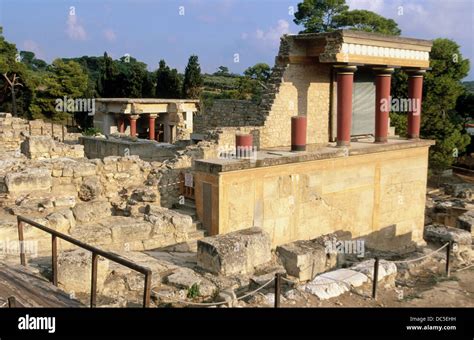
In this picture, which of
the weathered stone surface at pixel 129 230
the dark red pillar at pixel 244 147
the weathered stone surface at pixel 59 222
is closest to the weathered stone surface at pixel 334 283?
the weathered stone surface at pixel 129 230

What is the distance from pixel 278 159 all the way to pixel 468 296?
4.92 meters

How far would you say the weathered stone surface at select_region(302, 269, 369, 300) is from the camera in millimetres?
6559

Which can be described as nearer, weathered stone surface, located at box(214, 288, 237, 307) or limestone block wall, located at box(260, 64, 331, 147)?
weathered stone surface, located at box(214, 288, 237, 307)

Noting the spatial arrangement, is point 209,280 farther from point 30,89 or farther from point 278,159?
point 30,89

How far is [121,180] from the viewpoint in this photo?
12.1 metres

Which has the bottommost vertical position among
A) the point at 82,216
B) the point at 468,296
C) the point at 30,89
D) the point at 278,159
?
the point at 468,296

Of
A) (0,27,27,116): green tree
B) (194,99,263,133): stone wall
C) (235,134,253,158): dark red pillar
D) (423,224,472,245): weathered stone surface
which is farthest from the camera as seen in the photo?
(0,27,27,116): green tree

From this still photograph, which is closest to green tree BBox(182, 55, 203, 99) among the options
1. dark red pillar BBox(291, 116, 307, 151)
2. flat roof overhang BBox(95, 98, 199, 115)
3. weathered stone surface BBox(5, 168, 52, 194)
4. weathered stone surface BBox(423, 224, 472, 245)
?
flat roof overhang BBox(95, 98, 199, 115)

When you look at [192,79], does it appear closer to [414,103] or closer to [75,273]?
[414,103]

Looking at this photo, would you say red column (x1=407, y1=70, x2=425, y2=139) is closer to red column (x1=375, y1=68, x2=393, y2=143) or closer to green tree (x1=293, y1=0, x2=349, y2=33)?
red column (x1=375, y1=68, x2=393, y2=143)

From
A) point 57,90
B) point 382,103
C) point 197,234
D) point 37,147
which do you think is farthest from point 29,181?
point 57,90

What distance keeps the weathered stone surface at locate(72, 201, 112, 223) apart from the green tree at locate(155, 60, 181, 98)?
106 ft

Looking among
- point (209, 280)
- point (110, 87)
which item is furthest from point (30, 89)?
point (209, 280)

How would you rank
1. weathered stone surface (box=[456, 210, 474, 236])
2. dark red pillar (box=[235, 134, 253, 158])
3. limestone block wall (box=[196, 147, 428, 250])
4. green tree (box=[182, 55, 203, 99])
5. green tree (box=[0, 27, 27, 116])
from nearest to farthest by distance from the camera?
limestone block wall (box=[196, 147, 428, 250]) → dark red pillar (box=[235, 134, 253, 158]) → weathered stone surface (box=[456, 210, 474, 236]) → green tree (box=[0, 27, 27, 116]) → green tree (box=[182, 55, 203, 99])
